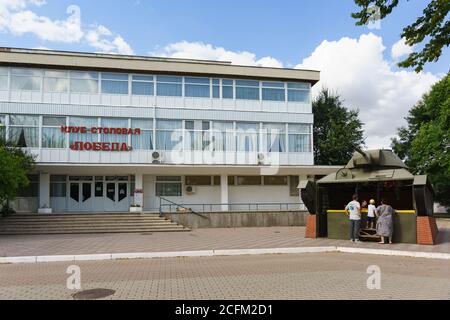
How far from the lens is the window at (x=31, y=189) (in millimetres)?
26906

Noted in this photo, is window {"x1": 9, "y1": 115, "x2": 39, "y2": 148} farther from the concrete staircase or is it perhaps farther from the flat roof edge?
the concrete staircase

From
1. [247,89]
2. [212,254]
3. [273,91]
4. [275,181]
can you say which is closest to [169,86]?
[247,89]

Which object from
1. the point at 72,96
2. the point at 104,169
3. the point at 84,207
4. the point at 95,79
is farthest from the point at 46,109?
the point at 84,207

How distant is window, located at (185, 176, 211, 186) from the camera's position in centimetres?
2914

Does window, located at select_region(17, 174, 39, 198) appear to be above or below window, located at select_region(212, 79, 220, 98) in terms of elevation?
below

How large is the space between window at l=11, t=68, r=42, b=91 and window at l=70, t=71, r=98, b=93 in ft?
6.68


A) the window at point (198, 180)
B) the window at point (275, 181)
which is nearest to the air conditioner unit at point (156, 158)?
the window at point (198, 180)

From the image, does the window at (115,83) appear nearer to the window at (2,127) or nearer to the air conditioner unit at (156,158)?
the air conditioner unit at (156,158)

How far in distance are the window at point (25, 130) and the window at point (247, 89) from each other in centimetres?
1348

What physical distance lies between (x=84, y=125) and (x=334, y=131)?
2343cm

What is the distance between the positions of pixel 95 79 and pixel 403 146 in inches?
1281

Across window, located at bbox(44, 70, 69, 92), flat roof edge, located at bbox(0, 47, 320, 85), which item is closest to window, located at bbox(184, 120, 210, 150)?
flat roof edge, located at bbox(0, 47, 320, 85)

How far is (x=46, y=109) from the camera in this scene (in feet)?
85.1
